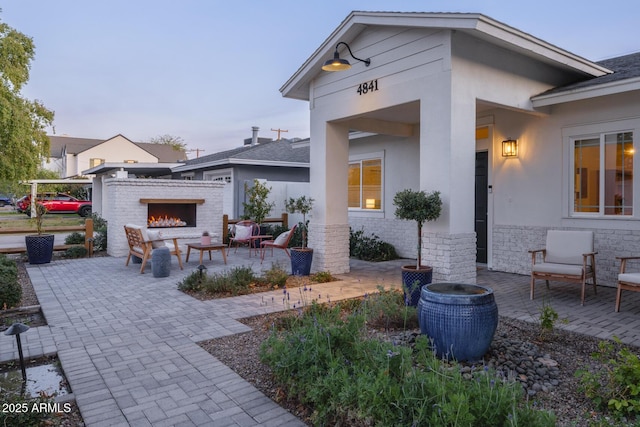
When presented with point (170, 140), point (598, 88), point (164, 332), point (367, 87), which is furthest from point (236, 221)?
point (170, 140)

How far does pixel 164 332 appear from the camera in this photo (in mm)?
4617

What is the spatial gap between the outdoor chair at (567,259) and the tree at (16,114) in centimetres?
1680

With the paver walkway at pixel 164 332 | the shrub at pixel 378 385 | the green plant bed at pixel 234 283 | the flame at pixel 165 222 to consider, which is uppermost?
the flame at pixel 165 222

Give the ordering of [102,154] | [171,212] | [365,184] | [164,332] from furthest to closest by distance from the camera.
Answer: [102,154]
[171,212]
[365,184]
[164,332]

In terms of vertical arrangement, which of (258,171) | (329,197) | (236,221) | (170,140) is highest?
(170,140)

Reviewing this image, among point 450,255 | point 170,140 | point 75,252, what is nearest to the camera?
point 450,255

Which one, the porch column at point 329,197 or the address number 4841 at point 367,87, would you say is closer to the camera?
the address number 4841 at point 367,87

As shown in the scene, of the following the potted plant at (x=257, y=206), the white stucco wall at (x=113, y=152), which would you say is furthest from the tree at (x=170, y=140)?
the potted plant at (x=257, y=206)

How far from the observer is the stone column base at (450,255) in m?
5.92

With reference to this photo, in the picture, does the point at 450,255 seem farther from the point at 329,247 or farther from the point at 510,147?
the point at 510,147

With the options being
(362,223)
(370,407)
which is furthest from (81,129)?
(370,407)

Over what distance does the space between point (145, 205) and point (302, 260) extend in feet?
18.7

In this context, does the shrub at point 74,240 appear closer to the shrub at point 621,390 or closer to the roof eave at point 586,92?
the roof eave at point 586,92

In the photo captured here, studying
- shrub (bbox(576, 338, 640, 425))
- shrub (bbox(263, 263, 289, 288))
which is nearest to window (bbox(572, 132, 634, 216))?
shrub (bbox(576, 338, 640, 425))
